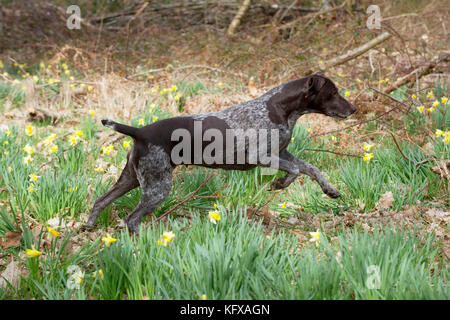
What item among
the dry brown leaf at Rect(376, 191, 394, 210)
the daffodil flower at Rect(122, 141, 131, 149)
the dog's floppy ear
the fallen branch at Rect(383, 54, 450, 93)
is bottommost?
the dry brown leaf at Rect(376, 191, 394, 210)

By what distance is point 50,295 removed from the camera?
262cm

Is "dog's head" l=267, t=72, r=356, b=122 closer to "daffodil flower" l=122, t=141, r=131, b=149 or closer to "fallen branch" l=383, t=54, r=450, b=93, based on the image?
"daffodil flower" l=122, t=141, r=131, b=149

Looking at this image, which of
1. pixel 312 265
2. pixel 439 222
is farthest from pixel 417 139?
pixel 312 265

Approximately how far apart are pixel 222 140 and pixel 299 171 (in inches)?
29.4

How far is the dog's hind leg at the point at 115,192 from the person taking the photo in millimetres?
4055

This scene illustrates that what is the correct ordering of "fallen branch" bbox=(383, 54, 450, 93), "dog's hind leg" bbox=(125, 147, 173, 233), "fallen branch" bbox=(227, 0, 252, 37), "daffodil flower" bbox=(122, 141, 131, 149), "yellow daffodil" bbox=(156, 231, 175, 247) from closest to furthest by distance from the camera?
"yellow daffodil" bbox=(156, 231, 175, 247)
"dog's hind leg" bbox=(125, 147, 173, 233)
"daffodil flower" bbox=(122, 141, 131, 149)
"fallen branch" bbox=(383, 54, 450, 93)
"fallen branch" bbox=(227, 0, 252, 37)

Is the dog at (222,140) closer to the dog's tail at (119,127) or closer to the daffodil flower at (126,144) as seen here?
the dog's tail at (119,127)

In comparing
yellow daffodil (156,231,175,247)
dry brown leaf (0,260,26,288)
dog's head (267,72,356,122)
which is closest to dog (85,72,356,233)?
dog's head (267,72,356,122)

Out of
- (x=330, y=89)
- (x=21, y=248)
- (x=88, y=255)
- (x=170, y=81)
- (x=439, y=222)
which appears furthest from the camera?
(x=170, y=81)

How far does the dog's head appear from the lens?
3.97 m

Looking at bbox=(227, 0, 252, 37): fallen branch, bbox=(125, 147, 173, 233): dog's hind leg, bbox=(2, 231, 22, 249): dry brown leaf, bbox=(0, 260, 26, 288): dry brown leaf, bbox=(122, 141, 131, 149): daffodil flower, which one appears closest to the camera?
bbox=(0, 260, 26, 288): dry brown leaf

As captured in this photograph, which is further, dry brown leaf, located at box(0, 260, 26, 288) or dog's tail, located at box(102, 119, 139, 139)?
dog's tail, located at box(102, 119, 139, 139)
